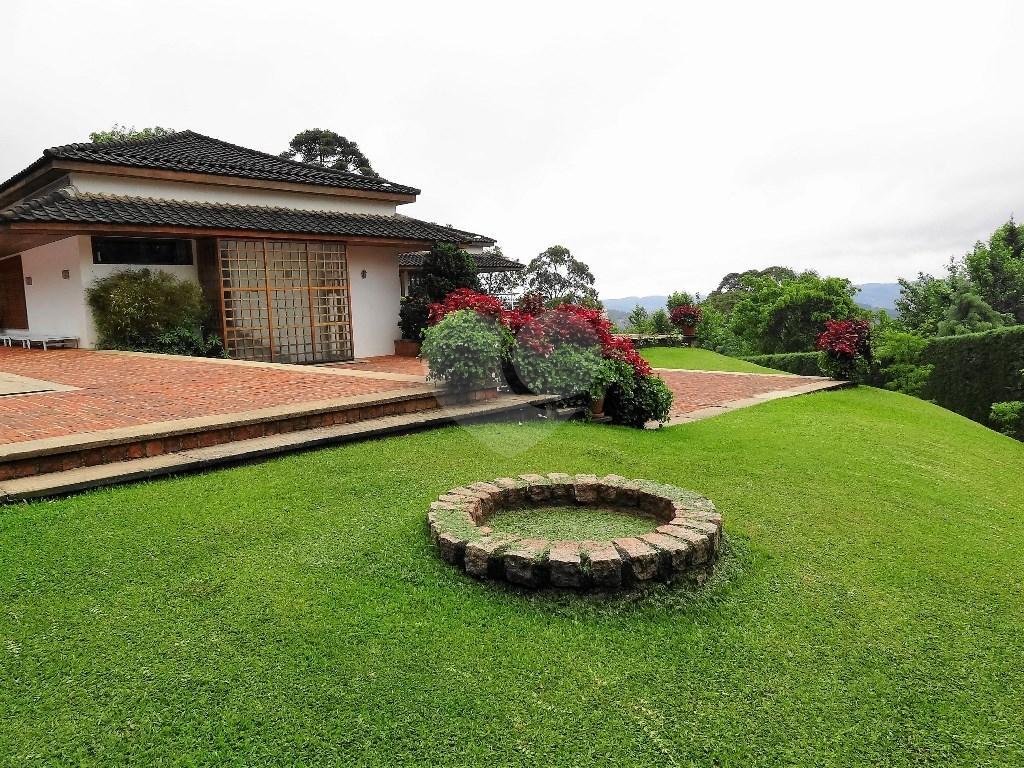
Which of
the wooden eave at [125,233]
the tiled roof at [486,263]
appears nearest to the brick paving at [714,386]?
the tiled roof at [486,263]

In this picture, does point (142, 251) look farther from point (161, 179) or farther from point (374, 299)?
point (374, 299)

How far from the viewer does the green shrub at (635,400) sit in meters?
6.59

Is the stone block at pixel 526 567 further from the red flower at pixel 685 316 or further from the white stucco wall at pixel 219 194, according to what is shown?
the red flower at pixel 685 316

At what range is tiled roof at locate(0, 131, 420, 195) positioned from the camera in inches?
439

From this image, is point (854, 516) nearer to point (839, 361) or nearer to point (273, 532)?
point (273, 532)

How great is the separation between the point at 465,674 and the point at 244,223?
11042 millimetres

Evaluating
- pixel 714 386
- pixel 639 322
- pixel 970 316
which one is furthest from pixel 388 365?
pixel 970 316

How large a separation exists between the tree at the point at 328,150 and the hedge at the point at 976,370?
26.0 m

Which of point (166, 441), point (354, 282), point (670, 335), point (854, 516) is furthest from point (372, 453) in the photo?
point (670, 335)

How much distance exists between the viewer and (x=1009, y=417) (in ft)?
38.0

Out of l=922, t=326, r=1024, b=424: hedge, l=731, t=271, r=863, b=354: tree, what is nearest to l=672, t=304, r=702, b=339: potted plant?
l=731, t=271, r=863, b=354: tree

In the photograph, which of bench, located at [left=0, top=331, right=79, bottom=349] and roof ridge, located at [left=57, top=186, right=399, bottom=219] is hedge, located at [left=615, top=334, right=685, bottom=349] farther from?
bench, located at [left=0, top=331, right=79, bottom=349]

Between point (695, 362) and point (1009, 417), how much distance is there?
6317 mm

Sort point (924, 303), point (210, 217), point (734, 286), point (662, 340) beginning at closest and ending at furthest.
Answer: point (210, 217)
point (662, 340)
point (924, 303)
point (734, 286)
